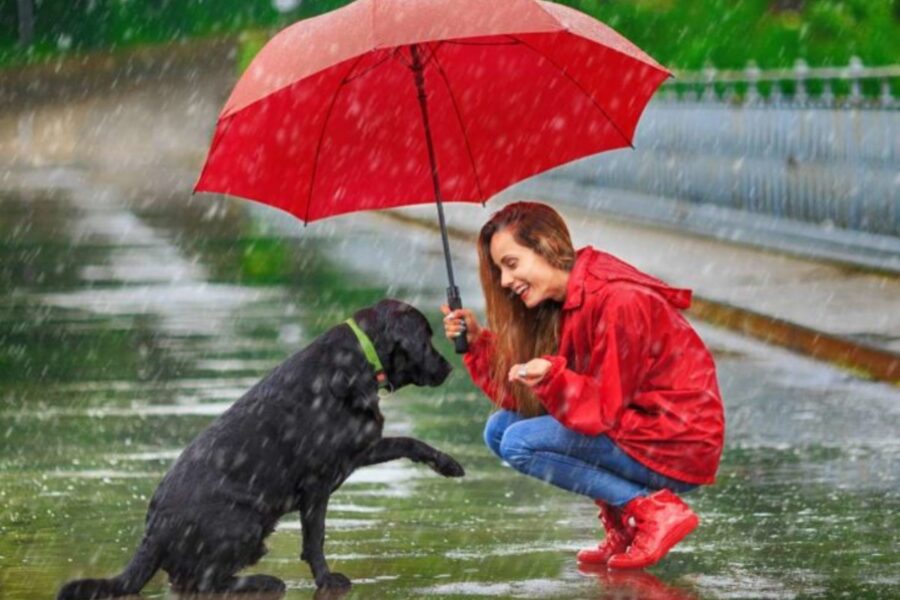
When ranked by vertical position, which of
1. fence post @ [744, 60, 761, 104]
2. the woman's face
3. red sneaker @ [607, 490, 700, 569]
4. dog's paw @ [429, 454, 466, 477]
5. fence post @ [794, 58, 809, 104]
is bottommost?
fence post @ [744, 60, 761, 104]

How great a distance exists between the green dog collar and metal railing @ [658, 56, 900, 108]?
41.7ft

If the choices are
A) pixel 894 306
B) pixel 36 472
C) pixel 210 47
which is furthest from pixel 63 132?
pixel 36 472

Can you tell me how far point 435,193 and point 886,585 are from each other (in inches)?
79.0

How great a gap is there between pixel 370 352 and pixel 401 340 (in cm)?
13

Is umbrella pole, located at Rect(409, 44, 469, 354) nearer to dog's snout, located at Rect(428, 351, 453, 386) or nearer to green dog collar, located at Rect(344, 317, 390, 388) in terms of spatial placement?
dog's snout, located at Rect(428, 351, 453, 386)

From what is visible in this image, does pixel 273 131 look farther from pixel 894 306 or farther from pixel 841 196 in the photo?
pixel 841 196

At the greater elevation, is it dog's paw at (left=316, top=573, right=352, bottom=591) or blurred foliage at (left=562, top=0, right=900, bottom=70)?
dog's paw at (left=316, top=573, right=352, bottom=591)

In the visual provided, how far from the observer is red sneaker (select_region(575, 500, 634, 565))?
7430mm

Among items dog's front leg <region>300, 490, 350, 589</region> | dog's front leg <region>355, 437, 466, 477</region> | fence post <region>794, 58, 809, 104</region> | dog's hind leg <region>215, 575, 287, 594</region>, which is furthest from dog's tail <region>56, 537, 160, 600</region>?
fence post <region>794, 58, 809, 104</region>

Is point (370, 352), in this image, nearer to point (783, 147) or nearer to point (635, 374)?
point (635, 374)

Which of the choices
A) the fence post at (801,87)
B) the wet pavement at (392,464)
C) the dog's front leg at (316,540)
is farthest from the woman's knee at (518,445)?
the fence post at (801,87)

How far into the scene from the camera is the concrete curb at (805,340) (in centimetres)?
1290

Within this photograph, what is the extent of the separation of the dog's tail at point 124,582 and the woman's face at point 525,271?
1.40 meters

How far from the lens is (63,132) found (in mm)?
62000
